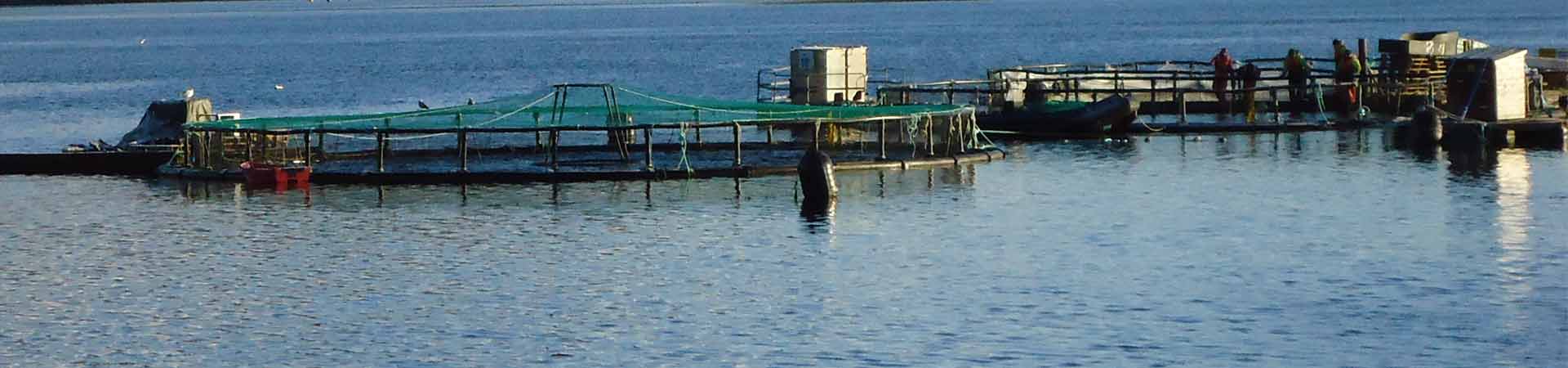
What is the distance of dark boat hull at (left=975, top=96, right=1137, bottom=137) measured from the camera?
58531mm

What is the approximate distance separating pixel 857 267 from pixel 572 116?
17.7 meters

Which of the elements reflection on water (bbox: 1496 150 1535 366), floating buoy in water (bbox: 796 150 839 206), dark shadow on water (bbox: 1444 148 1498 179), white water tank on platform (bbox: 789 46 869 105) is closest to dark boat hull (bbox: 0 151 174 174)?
floating buoy in water (bbox: 796 150 839 206)

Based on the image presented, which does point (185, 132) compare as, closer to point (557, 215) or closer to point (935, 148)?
point (557, 215)

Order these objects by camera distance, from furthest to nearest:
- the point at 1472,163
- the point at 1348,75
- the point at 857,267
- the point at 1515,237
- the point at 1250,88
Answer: the point at 1250,88, the point at 1348,75, the point at 1472,163, the point at 1515,237, the point at 857,267

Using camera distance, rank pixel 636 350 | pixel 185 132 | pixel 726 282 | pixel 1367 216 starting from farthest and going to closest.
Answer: pixel 185 132 < pixel 1367 216 < pixel 726 282 < pixel 636 350

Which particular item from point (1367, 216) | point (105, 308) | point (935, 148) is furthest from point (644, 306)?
point (935, 148)

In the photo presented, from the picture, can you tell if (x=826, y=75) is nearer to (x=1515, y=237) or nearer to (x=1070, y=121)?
(x=1070, y=121)

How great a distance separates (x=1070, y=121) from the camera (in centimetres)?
5888

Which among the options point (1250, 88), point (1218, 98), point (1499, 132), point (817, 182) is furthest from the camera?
point (1218, 98)

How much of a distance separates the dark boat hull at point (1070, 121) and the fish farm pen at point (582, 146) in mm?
3998

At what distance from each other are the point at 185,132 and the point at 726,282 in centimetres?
2069

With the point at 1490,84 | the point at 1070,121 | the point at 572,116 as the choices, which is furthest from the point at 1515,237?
the point at 1070,121

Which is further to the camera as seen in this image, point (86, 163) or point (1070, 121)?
point (1070, 121)

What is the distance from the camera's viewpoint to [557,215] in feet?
140
